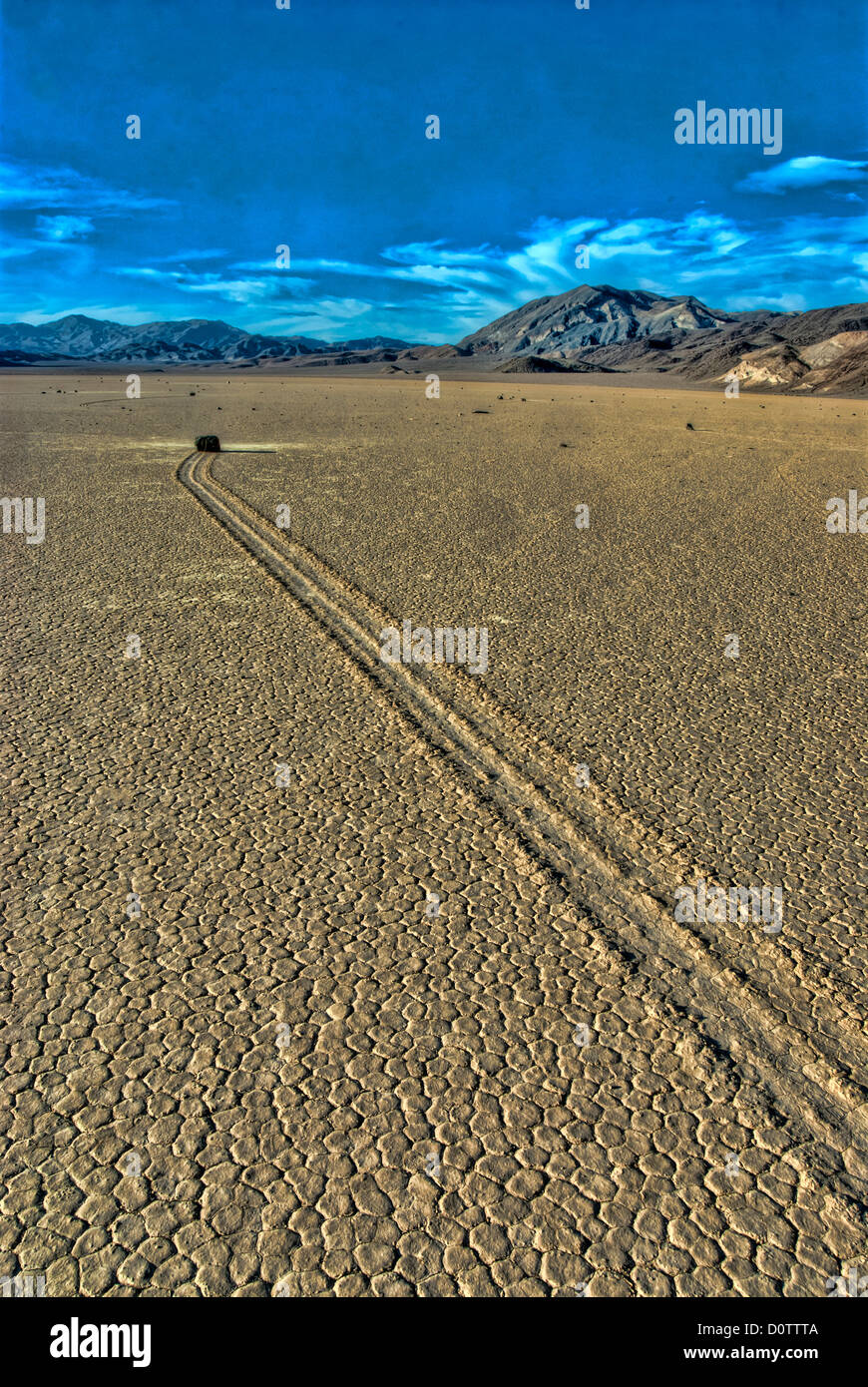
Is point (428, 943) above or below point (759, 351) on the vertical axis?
below

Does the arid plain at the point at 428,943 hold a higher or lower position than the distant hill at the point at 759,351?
lower

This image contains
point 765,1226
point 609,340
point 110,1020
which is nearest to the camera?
point 765,1226

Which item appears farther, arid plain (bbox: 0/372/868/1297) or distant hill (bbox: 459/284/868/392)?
distant hill (bbox: 459/284/868/392)

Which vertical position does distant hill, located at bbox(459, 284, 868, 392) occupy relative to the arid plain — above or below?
above

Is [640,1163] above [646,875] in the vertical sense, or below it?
below

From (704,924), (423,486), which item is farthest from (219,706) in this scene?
(423,486)

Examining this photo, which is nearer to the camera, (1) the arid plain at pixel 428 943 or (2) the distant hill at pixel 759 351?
(1) the arid plain at pixel 428 943

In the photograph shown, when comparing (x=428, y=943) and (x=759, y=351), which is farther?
(x=759, y=351)

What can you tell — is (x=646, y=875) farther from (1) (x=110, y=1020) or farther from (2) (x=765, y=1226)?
(1) (x=110, y=1020)
